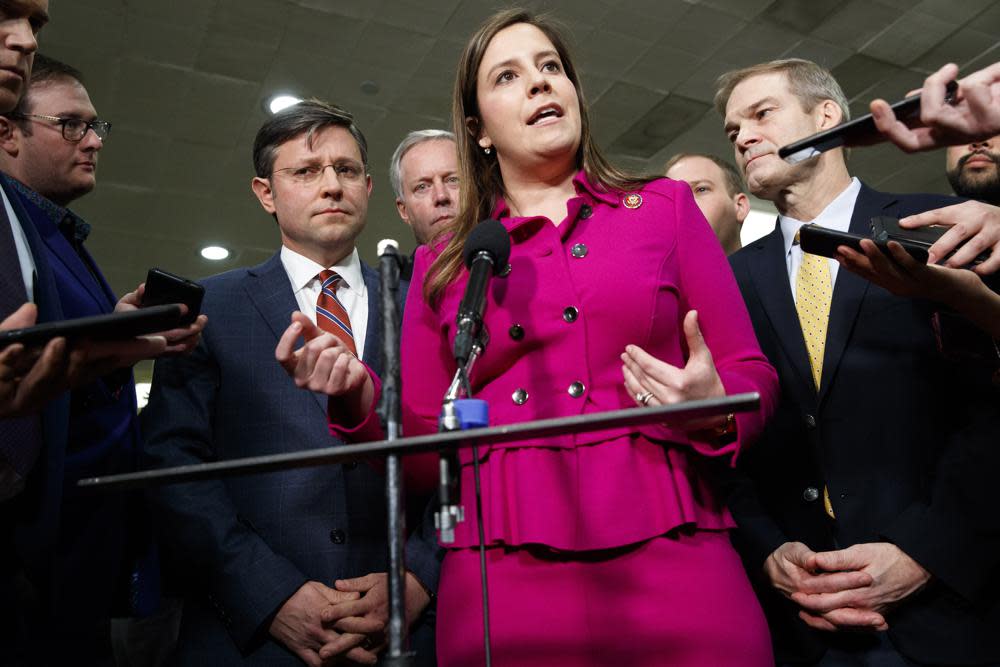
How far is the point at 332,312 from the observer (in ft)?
7.27

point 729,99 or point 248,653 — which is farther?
point 729,99

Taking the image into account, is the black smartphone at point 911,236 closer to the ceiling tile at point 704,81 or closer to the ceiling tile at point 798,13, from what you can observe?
the ceiling tile at point 798,13

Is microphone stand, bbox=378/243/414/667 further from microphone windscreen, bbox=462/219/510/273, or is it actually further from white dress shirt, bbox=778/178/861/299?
white dress shirt, bbox=778/178/861/299

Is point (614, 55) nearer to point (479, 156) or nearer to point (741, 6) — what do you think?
point (741, 6)

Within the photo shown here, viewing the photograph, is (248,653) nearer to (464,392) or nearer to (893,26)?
(464,392)

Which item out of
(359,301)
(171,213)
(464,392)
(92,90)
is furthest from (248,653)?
(171,213)

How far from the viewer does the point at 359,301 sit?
2.32 m

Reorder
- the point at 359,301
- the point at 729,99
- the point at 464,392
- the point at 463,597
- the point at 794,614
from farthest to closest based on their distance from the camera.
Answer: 1. the point at 729,99
2. the point at 359,301
3. the point at 794,614
4. the point at 463,597
5. the point at 464,392

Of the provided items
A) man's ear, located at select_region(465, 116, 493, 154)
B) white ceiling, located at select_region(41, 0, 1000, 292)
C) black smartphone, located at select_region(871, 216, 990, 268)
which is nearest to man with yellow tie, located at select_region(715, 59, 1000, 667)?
black smartphone, located at select_region(871, 216, 990, 268)

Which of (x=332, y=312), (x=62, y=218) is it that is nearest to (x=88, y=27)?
(x=62, y=218)

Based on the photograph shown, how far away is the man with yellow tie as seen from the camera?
1590 millimetres

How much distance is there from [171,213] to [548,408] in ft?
21.7

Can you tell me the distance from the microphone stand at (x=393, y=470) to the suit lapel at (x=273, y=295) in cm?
105

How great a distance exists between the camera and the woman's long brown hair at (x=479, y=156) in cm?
162
